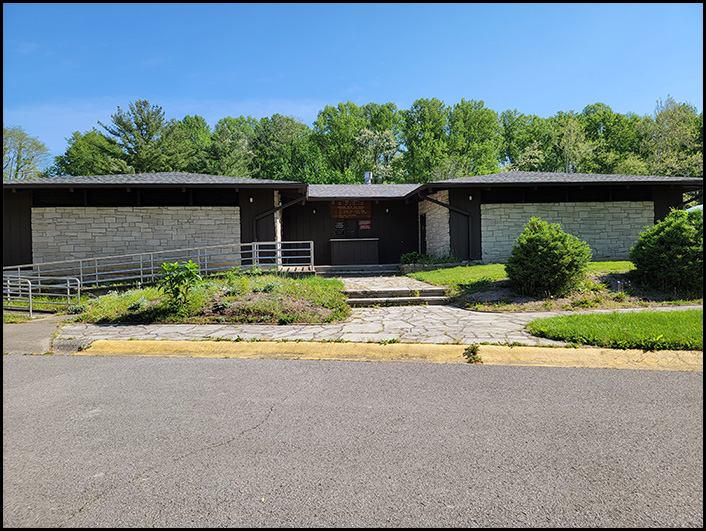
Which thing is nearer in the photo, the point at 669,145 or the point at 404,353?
the point at 404,353

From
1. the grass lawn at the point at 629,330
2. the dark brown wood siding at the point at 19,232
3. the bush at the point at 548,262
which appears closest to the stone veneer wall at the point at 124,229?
the dark brown wood siding at the point at 19,232

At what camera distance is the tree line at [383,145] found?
92.4ft

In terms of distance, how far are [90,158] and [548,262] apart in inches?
1392

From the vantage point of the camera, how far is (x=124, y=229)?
1248 centimetres

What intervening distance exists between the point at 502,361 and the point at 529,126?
140ft

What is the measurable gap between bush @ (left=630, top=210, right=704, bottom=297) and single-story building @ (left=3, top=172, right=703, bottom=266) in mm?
9436

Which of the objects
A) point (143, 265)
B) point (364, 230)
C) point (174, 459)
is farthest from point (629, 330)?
point (364, 230)

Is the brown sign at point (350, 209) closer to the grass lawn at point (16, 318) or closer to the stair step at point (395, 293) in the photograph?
the stair step at point (395, 293)

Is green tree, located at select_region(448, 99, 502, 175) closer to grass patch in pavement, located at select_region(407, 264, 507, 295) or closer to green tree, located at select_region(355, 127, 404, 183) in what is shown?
green tree, located at select_region(355, 127, 404, 183)

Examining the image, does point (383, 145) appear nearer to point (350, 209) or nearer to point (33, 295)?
point (350, 209)

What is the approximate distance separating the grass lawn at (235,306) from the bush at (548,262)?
3.52 meters

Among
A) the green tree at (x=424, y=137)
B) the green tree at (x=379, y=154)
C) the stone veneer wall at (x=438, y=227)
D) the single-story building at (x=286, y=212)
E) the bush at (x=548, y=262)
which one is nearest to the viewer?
the bush at (x=548, y=262)

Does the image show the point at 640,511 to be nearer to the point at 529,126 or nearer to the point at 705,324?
the point at 705,324

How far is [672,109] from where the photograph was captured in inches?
943
